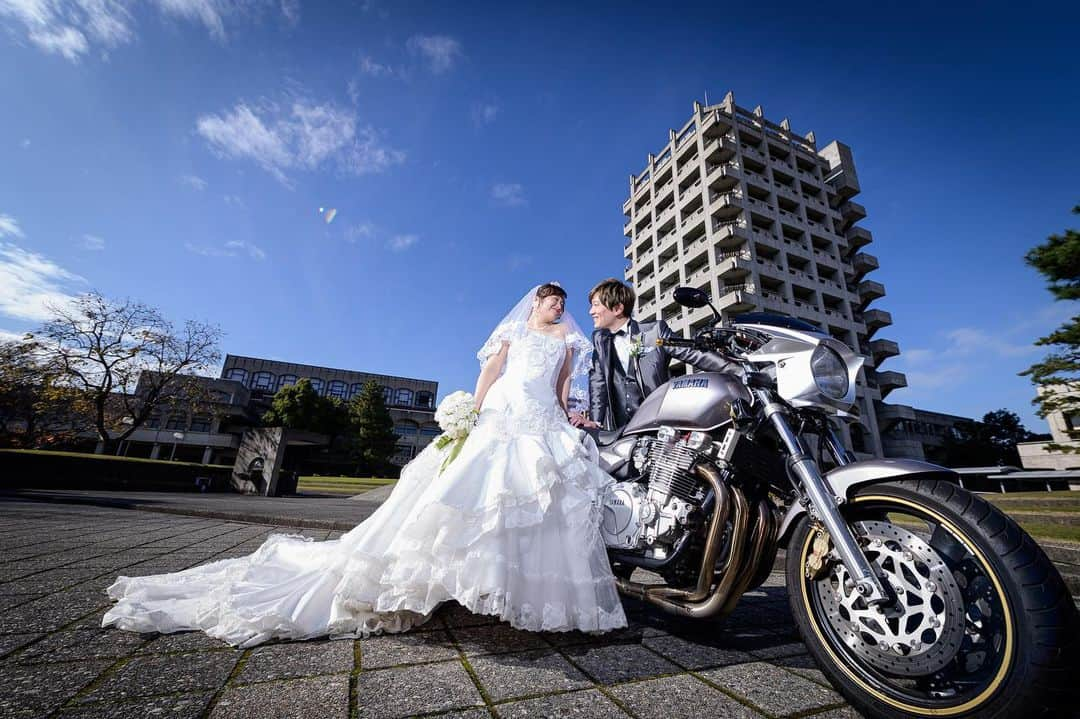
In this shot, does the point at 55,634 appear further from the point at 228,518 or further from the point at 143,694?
the point at 228,518

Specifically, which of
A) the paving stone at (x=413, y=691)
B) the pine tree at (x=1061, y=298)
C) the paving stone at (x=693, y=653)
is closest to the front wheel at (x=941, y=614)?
the paving stone at (x=693, y=653)

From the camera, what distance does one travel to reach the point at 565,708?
4.55 feet

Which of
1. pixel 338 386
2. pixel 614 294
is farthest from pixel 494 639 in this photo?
pixel 338 386

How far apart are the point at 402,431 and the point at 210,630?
5937cm

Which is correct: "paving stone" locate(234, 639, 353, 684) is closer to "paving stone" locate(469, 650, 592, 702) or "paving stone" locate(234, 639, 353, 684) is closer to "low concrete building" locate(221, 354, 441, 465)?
"paving stone" locate(469, 650, 592, 702)

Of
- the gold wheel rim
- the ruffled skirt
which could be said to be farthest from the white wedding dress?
the gold wheel rim

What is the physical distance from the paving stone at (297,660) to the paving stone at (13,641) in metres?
0.91

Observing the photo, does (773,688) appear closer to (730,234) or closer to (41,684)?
(41,684)

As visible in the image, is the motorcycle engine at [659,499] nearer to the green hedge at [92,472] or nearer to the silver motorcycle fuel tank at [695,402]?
the silver motorcycle fuel tank at [695,402]

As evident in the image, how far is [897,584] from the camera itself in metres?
1.47

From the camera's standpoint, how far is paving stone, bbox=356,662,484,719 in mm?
1338

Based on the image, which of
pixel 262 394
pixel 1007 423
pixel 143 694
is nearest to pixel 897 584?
pixel 143 694

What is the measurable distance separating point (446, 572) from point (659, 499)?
3.64ft

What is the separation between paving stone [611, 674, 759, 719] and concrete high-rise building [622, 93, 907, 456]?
26.8 metres
